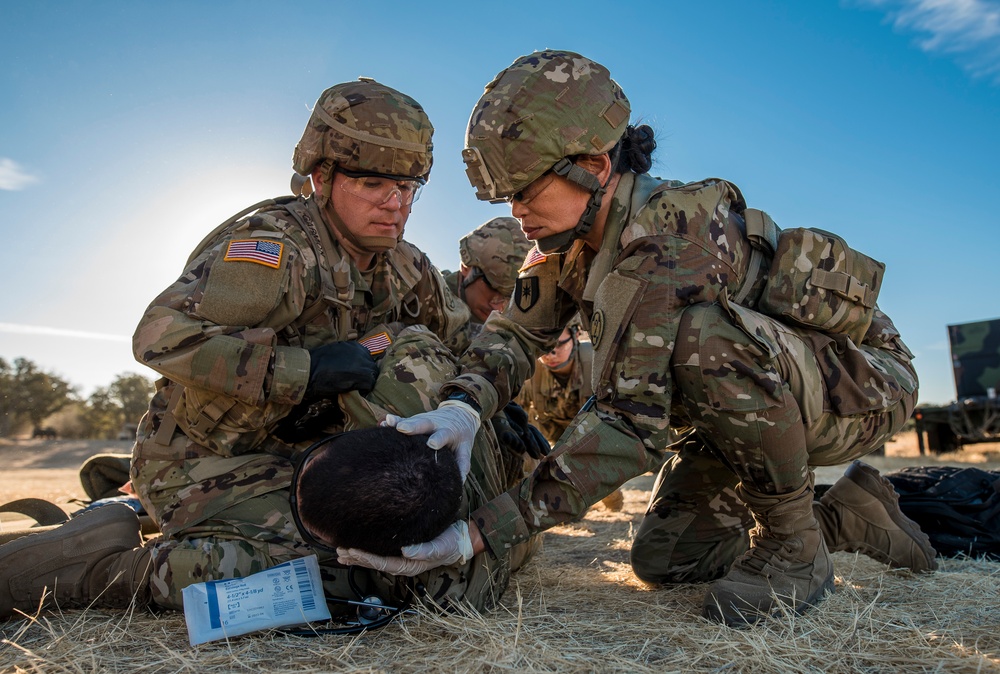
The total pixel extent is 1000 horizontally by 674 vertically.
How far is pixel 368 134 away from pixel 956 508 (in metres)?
3.40

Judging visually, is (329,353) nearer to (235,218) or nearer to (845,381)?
(235,218)

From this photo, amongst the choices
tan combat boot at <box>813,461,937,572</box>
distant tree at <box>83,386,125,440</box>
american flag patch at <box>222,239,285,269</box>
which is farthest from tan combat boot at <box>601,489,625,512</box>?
distant tree at <box>83,386,125,440</box>

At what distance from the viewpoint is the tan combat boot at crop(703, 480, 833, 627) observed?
2492mm

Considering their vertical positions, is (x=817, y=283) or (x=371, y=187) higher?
(x=371, y=187)

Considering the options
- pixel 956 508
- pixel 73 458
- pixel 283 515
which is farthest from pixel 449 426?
pixel 73 458

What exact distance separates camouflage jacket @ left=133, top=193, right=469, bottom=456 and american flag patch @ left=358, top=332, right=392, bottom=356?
199 mm

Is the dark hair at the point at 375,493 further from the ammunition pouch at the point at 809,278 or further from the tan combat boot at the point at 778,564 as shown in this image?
the ammunition pouch at the point at 809,278

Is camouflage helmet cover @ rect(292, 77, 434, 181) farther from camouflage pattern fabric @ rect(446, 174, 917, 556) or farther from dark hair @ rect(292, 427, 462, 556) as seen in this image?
dark hair @ rect(292, 427, 462, 556)

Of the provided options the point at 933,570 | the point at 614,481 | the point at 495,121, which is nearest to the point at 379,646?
the point at 614,481

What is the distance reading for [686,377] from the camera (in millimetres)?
2588

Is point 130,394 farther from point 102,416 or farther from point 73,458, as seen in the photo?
point 73,458

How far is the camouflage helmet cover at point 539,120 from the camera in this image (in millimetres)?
2848

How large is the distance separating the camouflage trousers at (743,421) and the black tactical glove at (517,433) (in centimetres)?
59

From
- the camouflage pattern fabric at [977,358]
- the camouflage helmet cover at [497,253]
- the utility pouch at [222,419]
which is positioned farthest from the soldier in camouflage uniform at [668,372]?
the camouflage pattern fabric at [977,358]
